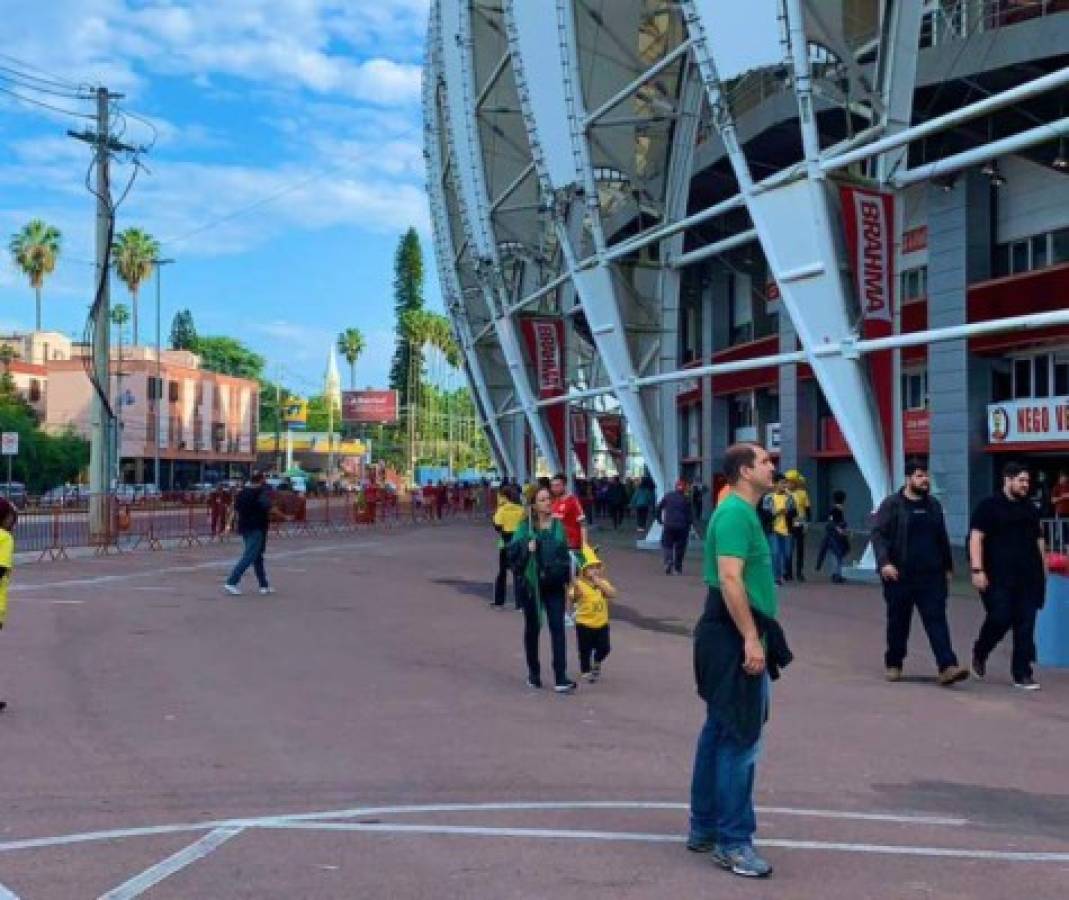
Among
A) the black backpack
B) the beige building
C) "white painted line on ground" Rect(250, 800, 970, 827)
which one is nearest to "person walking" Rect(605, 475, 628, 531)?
the black backpack

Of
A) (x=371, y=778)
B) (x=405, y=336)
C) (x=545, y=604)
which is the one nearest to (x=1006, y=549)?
(x=545, y=604)

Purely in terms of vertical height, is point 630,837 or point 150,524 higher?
point 150,524

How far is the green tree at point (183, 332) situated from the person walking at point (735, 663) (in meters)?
146

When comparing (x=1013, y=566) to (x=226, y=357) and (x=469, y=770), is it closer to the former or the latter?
(x=469, y=770)

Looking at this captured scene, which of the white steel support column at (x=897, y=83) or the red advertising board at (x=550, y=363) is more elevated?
the white steel support column at (x=897, y=83)

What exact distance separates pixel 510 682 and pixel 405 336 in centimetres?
12223

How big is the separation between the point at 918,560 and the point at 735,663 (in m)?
5.33

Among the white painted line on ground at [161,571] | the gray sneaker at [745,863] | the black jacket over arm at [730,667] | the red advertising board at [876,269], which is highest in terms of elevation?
the red advertising board at [876,269]

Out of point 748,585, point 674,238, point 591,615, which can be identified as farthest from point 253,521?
point 674,238

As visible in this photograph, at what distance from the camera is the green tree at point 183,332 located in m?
147

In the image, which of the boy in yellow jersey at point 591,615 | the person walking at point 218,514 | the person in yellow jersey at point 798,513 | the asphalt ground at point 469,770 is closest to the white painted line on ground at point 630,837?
the asphalt ground at point 469,770

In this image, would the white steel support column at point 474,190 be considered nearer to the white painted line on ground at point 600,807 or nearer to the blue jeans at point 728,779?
the white painted line on ground at point 600,807

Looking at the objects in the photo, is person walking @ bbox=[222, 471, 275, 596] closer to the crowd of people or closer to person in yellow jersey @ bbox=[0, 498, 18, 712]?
the crowd of people

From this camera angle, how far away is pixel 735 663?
5.32 meters
